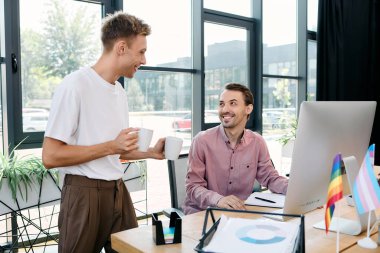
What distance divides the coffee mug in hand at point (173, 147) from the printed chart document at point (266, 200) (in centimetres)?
43

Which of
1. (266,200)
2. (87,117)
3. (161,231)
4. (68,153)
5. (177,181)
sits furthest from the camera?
(177,181)

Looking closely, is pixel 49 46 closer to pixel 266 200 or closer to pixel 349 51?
pixel 266 200

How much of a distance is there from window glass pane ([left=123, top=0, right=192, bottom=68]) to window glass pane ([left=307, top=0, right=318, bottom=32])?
207cm

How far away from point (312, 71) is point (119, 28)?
409 cm

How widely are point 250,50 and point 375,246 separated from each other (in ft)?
11.3

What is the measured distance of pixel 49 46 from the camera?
2.90 metres

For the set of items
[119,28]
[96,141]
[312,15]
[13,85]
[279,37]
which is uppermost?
[312,15]

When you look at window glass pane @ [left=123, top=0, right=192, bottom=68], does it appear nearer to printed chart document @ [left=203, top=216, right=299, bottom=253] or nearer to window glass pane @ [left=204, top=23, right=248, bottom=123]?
window glass pane @ [left=204, top=23, right=248, bottom=123]

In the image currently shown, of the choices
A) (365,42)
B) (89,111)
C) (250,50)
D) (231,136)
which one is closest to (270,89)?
(250,50)

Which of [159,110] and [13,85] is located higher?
[13,85]

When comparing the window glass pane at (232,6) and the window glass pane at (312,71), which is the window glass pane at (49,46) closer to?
the window glass pane at (232,6)

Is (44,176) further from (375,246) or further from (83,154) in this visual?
(375,246)

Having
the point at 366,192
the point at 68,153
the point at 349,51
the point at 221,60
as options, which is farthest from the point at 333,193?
the point at 349,51

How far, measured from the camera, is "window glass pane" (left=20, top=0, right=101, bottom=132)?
9.10 ft
